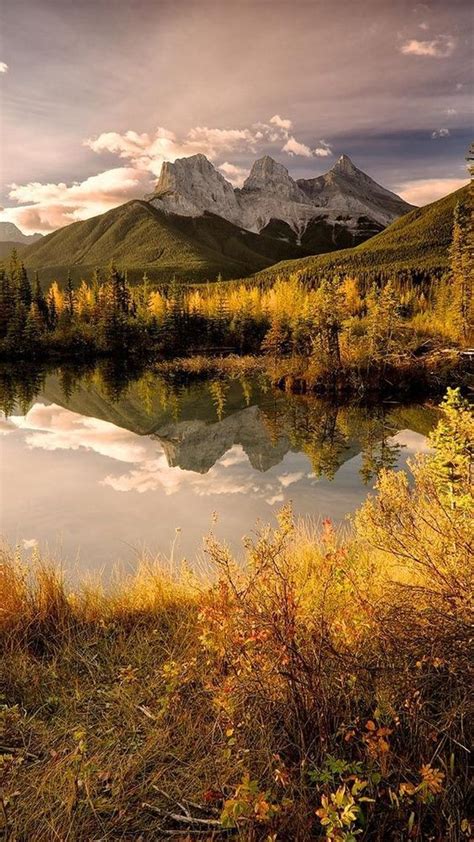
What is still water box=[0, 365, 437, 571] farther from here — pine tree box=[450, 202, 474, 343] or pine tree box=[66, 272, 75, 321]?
pine tree box=[66, 272, 75, 321]

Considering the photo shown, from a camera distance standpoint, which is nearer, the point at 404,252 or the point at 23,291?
the point at 23,291

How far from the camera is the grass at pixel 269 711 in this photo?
3.04 meters

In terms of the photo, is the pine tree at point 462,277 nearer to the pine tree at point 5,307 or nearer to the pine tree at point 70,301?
the pine tree at point 70,301

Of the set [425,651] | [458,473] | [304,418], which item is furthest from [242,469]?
[425,651]

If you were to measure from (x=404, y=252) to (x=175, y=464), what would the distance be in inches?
6733

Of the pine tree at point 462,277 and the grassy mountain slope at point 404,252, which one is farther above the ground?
the grassy mountain slope at point 404,252

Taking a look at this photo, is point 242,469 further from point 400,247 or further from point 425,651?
point 400,247

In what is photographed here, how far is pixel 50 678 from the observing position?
4.88 meters

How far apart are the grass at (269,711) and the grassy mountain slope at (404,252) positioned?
147 m

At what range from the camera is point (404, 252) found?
169 meters

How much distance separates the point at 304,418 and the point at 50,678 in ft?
71.7

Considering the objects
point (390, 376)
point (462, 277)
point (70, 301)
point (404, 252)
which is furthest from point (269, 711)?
point (404, 252)

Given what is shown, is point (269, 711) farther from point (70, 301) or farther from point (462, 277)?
point (70, 301)

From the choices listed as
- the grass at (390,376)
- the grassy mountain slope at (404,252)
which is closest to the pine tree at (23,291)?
the grass at (390,376)
